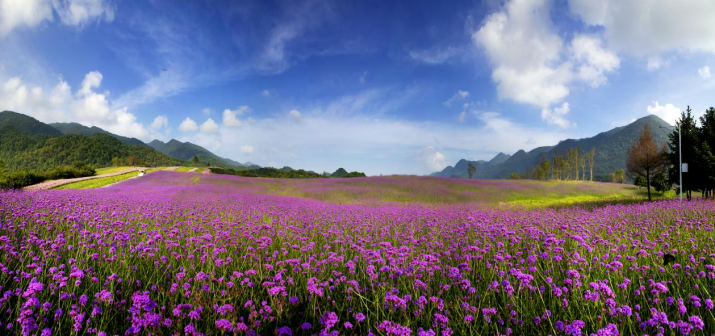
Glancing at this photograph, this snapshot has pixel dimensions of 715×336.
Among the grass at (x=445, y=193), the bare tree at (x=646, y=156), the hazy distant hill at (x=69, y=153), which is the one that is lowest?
the grass at (x=445, y=193)

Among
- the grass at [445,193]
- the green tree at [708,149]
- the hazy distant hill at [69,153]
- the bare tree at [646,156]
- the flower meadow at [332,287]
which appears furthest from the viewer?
the hazy distant hill at [69,153]

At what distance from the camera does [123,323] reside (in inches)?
118

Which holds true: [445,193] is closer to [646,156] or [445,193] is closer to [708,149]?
[646,156]

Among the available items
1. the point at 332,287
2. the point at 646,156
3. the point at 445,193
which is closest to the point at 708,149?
the point at 646,156

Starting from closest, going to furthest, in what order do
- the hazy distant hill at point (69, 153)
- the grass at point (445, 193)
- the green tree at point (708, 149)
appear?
1. the green tree at point (708, 149)
2. the grass at point (445, 193)
3. the hazy distant hill at point (69, 153)

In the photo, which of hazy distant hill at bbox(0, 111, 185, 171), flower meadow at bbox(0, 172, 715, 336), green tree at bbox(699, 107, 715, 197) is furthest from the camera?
hazy distant hill at bbox(0, 111, 185, 171)

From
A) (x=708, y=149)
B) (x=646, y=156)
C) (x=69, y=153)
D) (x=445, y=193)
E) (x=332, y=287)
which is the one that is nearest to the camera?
(x=332, y=287)

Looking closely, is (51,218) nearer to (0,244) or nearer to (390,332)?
(0,244)

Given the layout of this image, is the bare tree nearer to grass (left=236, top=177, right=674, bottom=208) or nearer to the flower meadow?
grass (left=236, top=177, right=674, bottom=208)

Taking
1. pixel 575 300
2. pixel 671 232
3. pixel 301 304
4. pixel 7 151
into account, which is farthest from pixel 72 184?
pixel 7 151

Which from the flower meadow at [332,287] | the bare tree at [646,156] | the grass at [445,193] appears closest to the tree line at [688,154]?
the bare tree at [646,156]

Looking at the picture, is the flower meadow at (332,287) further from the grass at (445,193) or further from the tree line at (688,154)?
the tree line at (688,154)

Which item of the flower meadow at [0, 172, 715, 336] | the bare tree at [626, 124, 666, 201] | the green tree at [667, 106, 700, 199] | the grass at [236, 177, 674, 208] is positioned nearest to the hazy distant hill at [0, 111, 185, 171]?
the grass at [236, 177, 674, 208]

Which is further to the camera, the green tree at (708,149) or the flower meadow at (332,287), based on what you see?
the green tree at (708,149)
